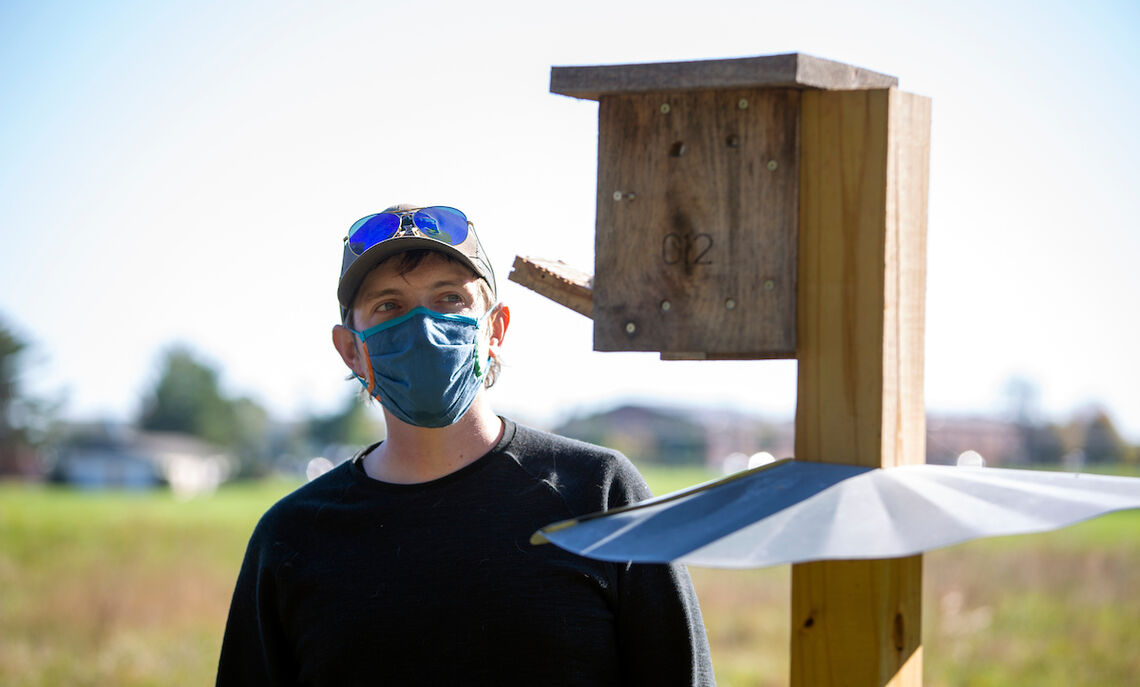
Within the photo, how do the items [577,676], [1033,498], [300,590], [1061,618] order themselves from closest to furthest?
[1033,498] → [577,676] → [300,590] → [1061,618]

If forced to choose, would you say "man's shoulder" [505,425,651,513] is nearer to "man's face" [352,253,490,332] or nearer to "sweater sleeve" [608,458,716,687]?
"sweater sleeve" [608,458,716,687]

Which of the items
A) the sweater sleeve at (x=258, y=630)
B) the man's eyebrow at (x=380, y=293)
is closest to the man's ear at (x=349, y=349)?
the man's eyebrow at (x=380, y=293)

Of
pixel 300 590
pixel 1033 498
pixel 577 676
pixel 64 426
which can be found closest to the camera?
pixel 1033 498

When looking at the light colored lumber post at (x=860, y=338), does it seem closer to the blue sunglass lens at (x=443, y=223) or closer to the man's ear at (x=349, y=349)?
the blue sunglass lens at (x=443, y=223)

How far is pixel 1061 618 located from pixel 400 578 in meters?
17.1

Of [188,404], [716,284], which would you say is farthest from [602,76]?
[188,404]

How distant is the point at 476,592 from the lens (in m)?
Result: 2.54

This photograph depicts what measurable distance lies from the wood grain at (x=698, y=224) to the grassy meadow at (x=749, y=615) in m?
13.0

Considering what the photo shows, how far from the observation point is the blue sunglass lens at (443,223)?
Answer: 280 centimetres

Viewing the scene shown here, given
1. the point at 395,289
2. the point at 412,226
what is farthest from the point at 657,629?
the point at 412,226

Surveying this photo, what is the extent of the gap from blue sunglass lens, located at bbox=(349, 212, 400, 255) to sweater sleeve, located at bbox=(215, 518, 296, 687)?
804 millimetres

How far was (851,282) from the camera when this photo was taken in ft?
6.63

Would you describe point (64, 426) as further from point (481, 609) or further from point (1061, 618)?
point (481, 609)

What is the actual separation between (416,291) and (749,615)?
15862 mm
